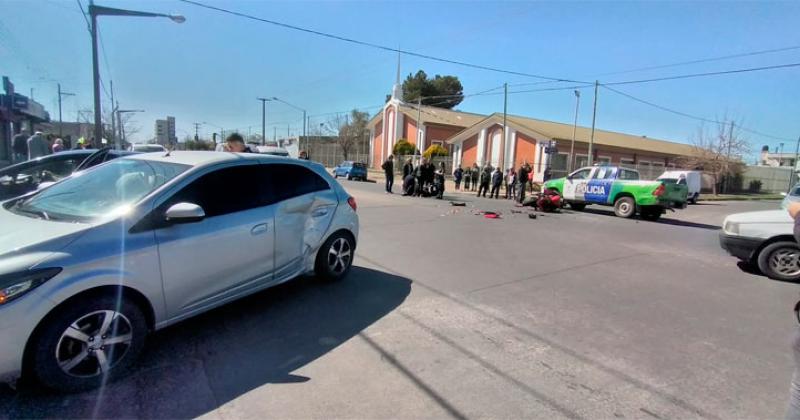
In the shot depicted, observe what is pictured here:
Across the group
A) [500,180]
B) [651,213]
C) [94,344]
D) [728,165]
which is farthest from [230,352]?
[728,165]

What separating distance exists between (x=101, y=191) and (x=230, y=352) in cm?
181

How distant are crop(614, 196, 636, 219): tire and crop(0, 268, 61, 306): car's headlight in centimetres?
1535

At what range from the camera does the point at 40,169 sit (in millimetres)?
6973

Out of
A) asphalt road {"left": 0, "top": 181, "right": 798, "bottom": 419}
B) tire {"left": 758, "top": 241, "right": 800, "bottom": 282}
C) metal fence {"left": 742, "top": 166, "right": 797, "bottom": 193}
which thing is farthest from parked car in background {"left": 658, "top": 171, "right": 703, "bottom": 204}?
metal fence {"left": 742, "top": 166, "right": 797, "bottom": 193}

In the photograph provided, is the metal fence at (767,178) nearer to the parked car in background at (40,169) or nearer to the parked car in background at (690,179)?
the parked car in background at (690,179)

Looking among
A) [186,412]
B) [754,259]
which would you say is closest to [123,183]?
[186,412]

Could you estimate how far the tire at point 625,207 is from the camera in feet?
46.1

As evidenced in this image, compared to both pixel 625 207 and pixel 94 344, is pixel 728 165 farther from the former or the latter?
pixel 94 344

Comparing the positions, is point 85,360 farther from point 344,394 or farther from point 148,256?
point 344,394

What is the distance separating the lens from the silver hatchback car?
8.39 ft

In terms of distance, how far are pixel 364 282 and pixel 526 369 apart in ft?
8.46

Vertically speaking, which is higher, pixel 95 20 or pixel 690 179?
pixel 95 20

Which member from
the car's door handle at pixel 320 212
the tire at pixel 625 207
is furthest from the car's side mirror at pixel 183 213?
the tire at pixel 625 207

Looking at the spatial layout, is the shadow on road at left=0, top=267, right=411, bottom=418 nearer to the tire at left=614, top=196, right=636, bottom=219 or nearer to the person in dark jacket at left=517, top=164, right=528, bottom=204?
the tire at left=614, top=196, right=636, bottom=219
